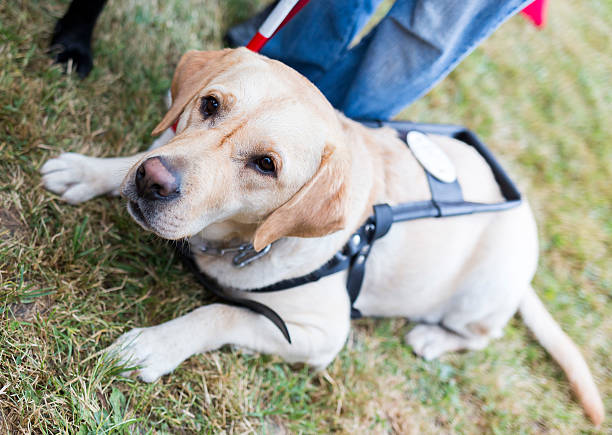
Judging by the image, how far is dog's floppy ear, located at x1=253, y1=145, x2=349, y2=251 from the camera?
221 cm

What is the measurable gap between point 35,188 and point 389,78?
226 centimetres

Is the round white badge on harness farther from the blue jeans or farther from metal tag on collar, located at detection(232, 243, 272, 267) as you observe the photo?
metal tag on collar, located at detection(232, 243, 272, 267)

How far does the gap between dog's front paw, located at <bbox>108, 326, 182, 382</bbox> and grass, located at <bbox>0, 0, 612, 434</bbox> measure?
0.07 metres

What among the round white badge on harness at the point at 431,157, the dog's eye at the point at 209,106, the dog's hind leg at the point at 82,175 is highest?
the dog's eye at the point at 209,106

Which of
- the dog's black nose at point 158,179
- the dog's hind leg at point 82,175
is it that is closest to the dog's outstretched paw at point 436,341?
the dog's hind leg at point 82,175

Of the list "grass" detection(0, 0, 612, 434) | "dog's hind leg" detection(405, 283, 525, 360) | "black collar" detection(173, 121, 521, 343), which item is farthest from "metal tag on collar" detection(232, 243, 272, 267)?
"dog's hind leg" detection(405, 283, 525, 360)

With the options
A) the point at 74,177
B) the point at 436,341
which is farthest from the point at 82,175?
the point at 436,341

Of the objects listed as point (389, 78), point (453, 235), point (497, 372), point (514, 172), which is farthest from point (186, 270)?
point (514, 172)

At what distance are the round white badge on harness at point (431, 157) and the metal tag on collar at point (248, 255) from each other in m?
1.06

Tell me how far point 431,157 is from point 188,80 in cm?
145

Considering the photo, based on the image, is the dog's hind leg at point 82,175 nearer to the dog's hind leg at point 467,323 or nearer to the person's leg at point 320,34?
the person's leg at point 320,34

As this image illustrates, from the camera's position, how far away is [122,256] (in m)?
2.80

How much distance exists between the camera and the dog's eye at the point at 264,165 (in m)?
2.18

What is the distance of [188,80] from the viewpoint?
2449mm
